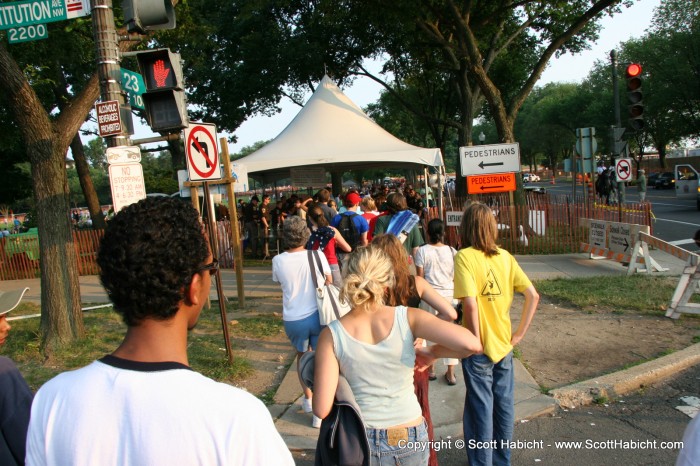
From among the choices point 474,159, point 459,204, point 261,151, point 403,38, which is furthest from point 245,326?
point 403,38

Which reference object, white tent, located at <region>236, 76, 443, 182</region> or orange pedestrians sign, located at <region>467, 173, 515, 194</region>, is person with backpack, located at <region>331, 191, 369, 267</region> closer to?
orange pedestrians sign, located at <region>467, 173, 515, 194</region>

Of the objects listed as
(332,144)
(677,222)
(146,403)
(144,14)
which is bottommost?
(677,222)

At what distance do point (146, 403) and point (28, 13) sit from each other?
5636 millimetres

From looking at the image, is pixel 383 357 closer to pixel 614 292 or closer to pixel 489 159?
pixel 614 292

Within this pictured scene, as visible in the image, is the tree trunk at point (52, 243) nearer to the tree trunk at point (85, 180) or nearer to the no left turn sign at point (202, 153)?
the no left turn sign at point (202, 153)

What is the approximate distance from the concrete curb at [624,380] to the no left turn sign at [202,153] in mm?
4337

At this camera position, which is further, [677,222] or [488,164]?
[677,222]

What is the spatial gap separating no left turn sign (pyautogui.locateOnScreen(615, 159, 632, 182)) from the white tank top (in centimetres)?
1301

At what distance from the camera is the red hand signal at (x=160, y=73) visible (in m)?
5.55

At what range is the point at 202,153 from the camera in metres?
6.34

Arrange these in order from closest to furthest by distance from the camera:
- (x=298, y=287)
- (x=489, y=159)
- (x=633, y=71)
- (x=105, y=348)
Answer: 1. (x=298, y=287)
2. (x=105, y=348)
3. (x=633, y=71)
4. (x=489, y=159)

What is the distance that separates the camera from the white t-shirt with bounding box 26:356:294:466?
3.83ft

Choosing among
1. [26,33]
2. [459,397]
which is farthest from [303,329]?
[26,33]

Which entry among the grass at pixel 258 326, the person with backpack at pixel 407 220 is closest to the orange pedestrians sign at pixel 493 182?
the person with backpack at pixel 407 220
